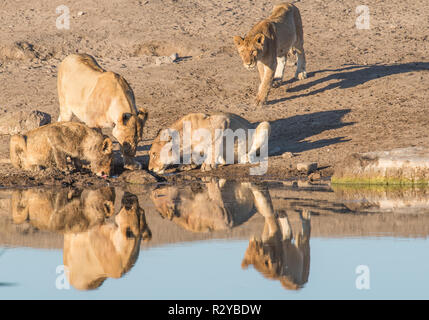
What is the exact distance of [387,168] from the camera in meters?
12.6

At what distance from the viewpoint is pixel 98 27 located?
76.7 ft

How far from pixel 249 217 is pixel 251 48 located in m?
7.23

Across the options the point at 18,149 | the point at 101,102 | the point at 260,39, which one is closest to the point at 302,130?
the point at 260,39

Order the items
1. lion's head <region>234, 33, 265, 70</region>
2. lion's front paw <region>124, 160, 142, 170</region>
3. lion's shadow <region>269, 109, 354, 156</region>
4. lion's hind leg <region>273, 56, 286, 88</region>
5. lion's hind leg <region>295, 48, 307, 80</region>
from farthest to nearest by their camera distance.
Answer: lion's hind leg <region>295, 48, 307, 80</region>
lion's hind leg <region>273, 56, 286, 88</region>
lion's head <region>234, 33, 265, 70</region>
lion's shadow <region>269, 109, 354, 156</region>
lion's front paw <region>124, 160, 142, 170</region>

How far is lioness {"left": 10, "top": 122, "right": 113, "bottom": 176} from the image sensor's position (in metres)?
13.4

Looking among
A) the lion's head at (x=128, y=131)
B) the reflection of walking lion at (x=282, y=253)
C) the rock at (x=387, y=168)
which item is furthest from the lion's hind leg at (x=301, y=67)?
the reflection of walking lion at (x=282, y=253)

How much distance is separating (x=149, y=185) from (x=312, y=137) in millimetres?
3942

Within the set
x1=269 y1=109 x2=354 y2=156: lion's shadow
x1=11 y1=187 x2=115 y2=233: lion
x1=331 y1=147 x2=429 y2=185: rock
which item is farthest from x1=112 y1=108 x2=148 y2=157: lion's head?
x1=331 y1=147 x2=429 y2=185: rock

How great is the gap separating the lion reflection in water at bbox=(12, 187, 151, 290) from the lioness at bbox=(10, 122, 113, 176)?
0.76 metres

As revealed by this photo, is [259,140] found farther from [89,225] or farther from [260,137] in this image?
[89,225]

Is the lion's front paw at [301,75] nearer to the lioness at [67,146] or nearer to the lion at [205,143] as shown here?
the lion at [205,143]

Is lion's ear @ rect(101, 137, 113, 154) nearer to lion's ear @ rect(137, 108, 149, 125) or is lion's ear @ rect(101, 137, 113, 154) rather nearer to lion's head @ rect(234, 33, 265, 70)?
lion's ear @ rect(137, 108, 149, 125)

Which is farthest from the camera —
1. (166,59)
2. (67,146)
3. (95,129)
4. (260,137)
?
(166,59)

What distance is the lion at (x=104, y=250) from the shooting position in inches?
307
